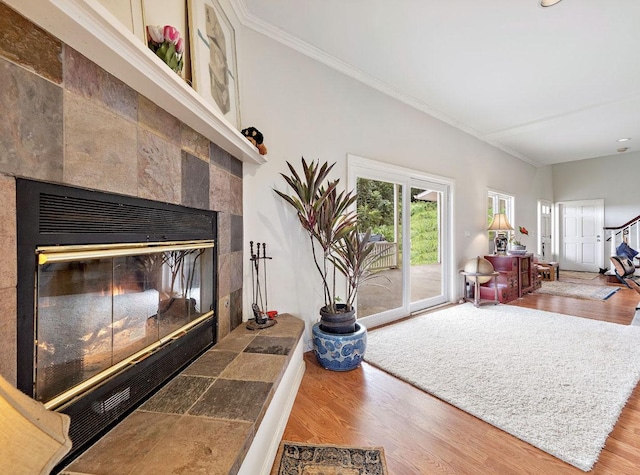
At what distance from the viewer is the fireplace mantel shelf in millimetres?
747

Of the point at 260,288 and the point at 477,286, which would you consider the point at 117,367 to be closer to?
the point at 260,288

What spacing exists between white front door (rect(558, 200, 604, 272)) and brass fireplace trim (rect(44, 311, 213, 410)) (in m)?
9.17

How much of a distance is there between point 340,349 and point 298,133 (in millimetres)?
1890

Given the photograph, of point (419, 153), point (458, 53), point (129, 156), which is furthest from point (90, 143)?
point (419, 153)

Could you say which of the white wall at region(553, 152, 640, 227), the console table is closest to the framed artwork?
the console table

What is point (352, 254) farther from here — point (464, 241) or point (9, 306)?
point (464, 241)

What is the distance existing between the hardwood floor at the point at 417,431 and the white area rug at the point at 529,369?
63mm

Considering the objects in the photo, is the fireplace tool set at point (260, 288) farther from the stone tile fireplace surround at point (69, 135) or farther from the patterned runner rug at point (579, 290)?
the patterned runner rug at point (579, 290)

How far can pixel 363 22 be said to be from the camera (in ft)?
7.54

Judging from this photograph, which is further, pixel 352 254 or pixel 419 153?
pixel 419 153

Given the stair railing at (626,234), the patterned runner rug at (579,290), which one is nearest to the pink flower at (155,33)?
the patterned runner rug at (579,290)

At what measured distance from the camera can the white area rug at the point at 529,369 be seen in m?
1.58

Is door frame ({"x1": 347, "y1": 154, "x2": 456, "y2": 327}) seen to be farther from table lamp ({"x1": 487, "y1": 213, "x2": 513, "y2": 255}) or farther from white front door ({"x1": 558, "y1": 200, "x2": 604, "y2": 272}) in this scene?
white front door ({"x1": 558, "y1": 200, "x2": 604, "y2": 272})

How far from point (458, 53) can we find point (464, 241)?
9.07 ft
